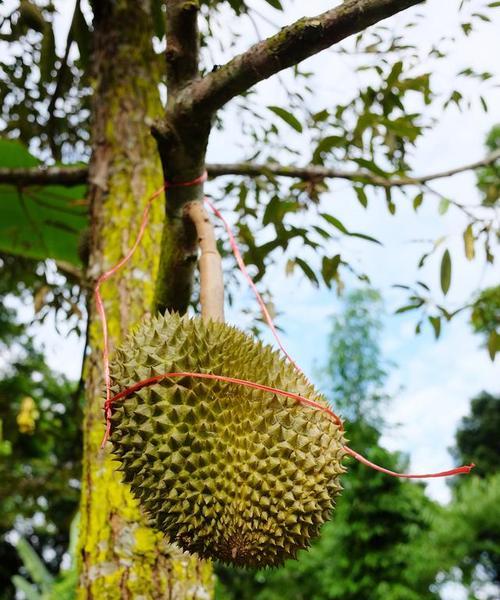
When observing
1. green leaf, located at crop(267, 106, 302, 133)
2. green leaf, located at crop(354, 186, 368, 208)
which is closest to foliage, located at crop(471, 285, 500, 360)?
green leaf, located at crop(354, 186, 368, 208)

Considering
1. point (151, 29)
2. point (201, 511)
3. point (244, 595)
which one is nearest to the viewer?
point (201, 511)

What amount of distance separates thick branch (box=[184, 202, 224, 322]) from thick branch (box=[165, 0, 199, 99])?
0.87 ft

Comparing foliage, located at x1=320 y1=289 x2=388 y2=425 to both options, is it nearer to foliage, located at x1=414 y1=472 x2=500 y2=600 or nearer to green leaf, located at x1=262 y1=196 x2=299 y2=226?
foliage, located at x1=414 y1=472 x2=500 y2=600

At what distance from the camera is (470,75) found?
217 centimetres

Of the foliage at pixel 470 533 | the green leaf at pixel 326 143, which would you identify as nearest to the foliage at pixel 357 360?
the foliage at pixel 470 533

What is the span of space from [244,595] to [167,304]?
37.9 feet

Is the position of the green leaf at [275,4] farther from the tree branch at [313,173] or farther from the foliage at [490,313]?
the foliage at [490,313]

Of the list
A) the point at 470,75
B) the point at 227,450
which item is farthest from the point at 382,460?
the point at 227,450

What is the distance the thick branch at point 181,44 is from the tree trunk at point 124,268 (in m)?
0.40

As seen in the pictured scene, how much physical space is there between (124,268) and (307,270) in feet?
1.87

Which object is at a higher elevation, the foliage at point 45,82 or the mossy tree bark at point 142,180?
the foliage at point 45,82

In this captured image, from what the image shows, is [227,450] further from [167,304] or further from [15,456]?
[15,456]

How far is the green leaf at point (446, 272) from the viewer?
74.3 inches

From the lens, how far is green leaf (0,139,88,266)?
8.12 ft
